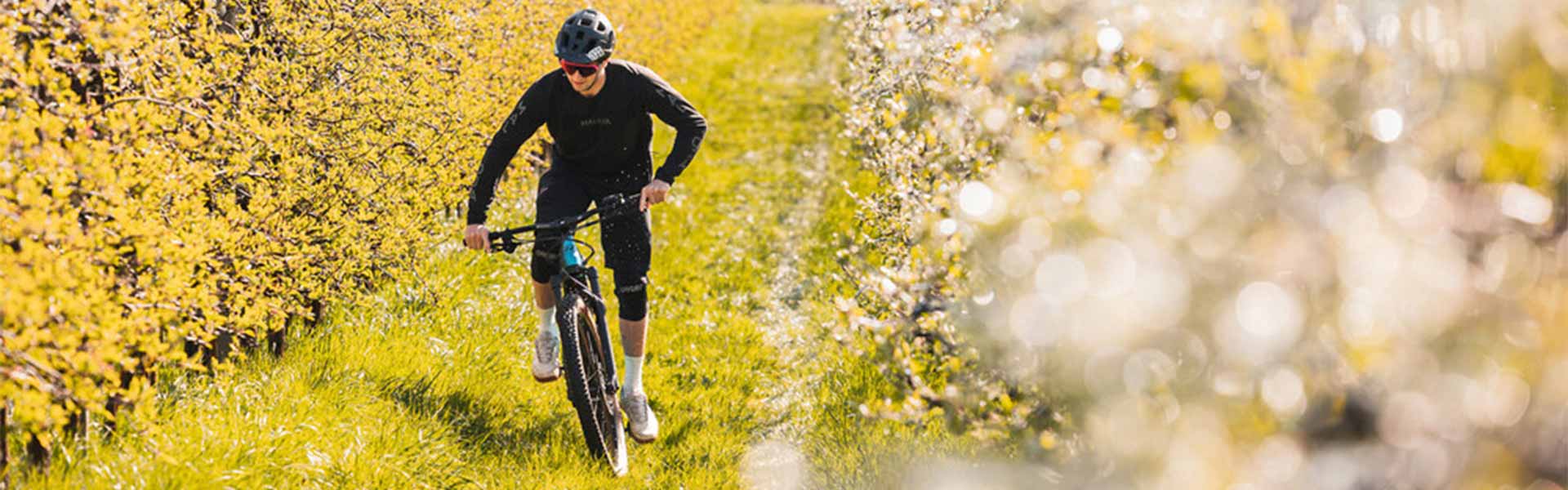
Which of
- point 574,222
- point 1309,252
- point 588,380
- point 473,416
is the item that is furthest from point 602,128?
point 1309,252

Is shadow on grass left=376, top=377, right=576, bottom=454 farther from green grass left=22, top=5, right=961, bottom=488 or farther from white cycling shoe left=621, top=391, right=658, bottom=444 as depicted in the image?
white cycling shoe left=621, top=391, right=658, bottom=444

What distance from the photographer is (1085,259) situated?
7.25 ft

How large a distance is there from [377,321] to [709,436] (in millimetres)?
2085

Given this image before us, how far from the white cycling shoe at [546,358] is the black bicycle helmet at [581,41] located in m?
1.50

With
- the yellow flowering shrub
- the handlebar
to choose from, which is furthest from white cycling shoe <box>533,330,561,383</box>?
the yellow flowering shrub

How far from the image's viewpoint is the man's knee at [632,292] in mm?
5441

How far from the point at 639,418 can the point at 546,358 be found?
557mm

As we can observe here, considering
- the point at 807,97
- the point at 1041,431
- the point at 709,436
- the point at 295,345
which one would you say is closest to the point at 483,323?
the point at 295,345

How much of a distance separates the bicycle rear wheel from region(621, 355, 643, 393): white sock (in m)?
0.11

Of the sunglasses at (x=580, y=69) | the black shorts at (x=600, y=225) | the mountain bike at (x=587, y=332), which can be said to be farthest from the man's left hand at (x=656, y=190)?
the sunglasses at (x=580, y=69)

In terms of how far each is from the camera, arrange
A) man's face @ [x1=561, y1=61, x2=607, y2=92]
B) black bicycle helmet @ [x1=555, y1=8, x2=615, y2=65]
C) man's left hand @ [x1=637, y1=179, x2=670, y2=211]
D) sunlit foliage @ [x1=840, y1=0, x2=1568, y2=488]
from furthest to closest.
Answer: man's left hand @ [x1=637, y1=179, x2=670, y2=211] < man's face @ [x1=561, y1=61, x2=607, y2=92] < black bicycle helmet @ [x1=555, y1=8, x2=615, y2=65] < sunlit foliage @ [x1=840, y1=0, x2=1568, y2=488]

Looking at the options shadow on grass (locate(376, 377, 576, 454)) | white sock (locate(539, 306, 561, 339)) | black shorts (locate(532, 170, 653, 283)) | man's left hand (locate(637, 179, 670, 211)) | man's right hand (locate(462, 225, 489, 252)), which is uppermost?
man's left hand (locate(637, 179, 670, 211))

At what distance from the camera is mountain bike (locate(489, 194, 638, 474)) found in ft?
16.5

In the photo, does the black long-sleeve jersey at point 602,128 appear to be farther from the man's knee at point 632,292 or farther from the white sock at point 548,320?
the white sock at point 548,320
